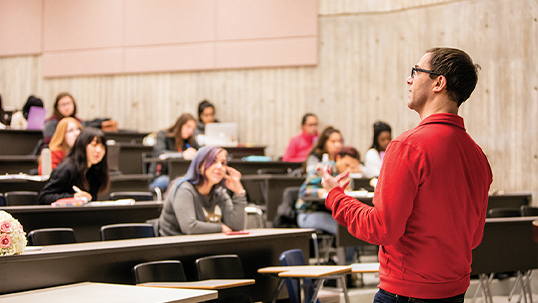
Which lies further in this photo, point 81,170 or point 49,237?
point 81,170

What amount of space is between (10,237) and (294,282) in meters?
1.70

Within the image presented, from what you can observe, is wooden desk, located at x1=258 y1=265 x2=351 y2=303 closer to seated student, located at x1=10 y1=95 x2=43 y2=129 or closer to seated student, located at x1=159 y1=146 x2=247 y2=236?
seated student, located at x1=159 y1=146 x2=247 y2=236

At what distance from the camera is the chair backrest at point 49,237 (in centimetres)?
339

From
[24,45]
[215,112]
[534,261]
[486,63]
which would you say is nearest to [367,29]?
[486,63]

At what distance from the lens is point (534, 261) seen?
15.2ft

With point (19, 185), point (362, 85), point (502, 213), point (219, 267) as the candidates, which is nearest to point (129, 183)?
point (19, 185)

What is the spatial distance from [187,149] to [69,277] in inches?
176

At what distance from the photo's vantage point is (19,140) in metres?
7.33

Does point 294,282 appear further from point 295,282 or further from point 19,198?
point 19,198

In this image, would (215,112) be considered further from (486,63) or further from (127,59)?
(486,63)

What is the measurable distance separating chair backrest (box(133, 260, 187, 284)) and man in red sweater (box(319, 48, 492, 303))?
1.59 meters

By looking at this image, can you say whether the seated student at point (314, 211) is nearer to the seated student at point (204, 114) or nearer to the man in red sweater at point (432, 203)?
the man in red sweater at point (432, 203)

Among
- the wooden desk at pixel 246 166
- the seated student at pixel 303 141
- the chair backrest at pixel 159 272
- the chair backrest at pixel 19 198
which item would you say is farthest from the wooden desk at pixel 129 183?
the chair backrest at pixel 159 272

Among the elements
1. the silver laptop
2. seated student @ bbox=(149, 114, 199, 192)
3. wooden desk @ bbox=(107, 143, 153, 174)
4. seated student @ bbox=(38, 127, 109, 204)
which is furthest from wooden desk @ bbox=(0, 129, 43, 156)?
seated student @ bbox=(38, 127, 109, 204)
